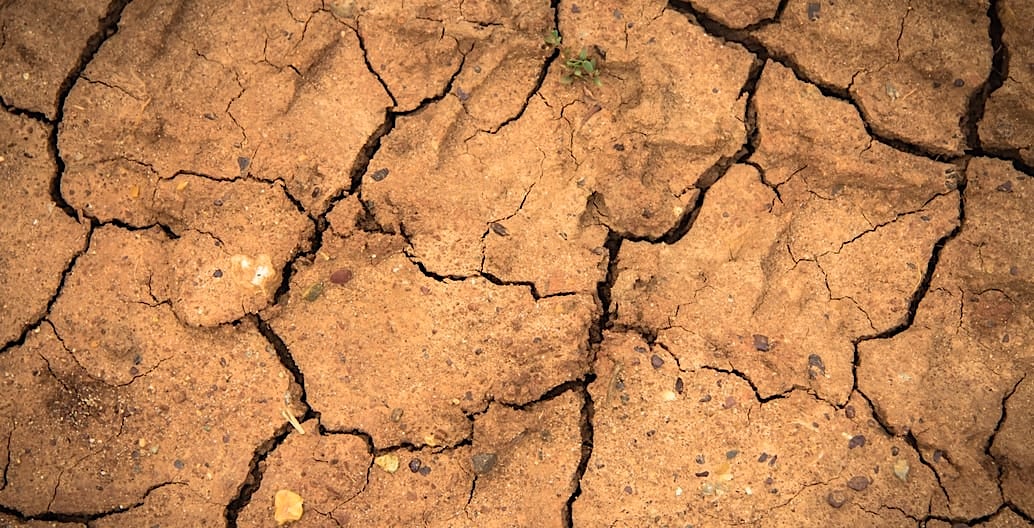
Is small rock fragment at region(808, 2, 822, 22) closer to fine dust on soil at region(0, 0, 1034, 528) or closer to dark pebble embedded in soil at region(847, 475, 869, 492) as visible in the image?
fine dust on soil at region(0, 0, 1034, 528)

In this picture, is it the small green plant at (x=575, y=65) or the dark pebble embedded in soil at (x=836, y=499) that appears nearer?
the dark pebble embedded in soil at (x=836, y=499)

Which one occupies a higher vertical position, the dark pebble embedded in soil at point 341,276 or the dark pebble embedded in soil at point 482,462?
the dark pebble embedded in soil at point 341,276

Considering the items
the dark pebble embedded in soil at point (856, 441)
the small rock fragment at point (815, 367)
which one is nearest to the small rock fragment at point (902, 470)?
the dark pebble embedded in soil at point (856, 441)

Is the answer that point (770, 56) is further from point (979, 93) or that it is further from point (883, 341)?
point (883, 341)

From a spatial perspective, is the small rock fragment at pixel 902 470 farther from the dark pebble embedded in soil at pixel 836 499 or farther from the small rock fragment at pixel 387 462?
the small rock fragment at pixel 387 462

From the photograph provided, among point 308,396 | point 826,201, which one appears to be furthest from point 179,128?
point 826,201

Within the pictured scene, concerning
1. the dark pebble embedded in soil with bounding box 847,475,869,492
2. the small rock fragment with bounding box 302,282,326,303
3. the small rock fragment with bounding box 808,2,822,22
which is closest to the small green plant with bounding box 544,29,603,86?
the small rock fragment with bounding box 808,2,822,22
